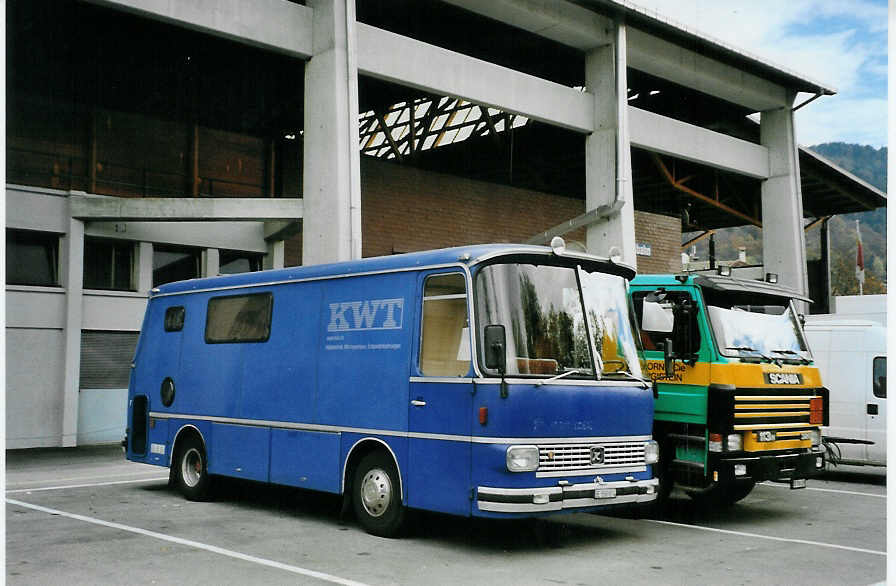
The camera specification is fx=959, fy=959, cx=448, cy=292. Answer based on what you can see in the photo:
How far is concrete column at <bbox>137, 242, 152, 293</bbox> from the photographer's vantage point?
20.5 meters

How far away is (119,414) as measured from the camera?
792 inches

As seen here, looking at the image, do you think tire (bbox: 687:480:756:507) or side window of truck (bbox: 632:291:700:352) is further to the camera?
tire (bbox: 687:480:756:507)

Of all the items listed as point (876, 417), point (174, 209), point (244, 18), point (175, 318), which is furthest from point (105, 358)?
point (876, 417)

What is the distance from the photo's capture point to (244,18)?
56.2 ft

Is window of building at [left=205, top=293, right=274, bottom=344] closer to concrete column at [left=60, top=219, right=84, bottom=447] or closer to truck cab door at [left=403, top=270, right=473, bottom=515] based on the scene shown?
truck cab door at [left=403, top=270, right=473, bottom=515]

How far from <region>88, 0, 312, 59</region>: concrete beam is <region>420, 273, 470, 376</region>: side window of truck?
937 centimetres

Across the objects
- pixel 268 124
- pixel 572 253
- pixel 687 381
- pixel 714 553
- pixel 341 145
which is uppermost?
pixel 268 124

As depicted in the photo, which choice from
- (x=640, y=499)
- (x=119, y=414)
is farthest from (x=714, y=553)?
(x=119, y=414)

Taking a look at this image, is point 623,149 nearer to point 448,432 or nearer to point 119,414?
point 119,414

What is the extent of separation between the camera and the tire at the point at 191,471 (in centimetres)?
1191

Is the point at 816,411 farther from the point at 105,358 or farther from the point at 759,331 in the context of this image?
the point at 105,358

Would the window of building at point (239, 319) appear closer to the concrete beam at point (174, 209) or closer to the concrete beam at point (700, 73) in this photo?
the concrete beam at point (174, 209)

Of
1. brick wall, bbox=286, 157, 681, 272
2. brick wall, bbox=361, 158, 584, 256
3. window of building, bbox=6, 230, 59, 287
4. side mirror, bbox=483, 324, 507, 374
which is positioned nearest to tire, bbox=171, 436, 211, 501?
side mirror, bbox=483, 324, 507, 374

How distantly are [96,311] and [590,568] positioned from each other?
48.0ft
